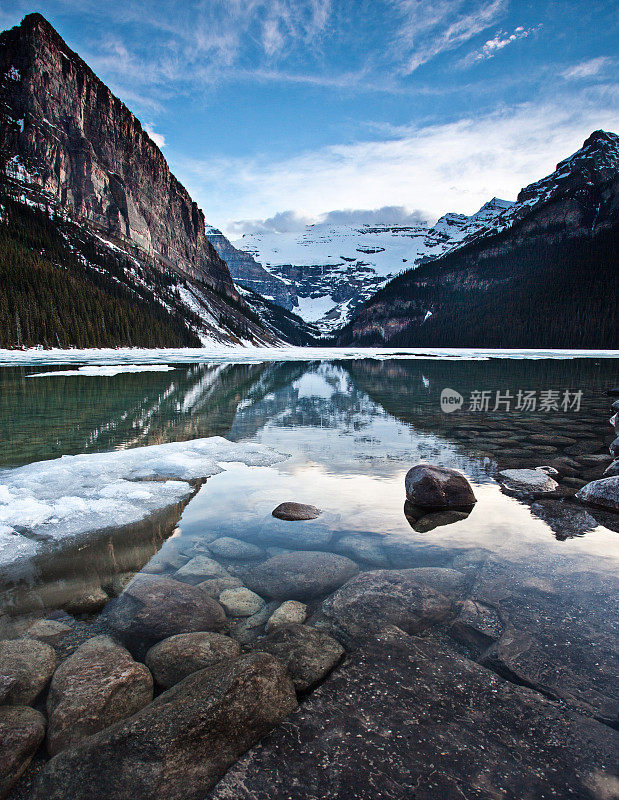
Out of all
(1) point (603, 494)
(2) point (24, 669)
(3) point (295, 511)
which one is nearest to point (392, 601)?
A: (3) point (295, 511)

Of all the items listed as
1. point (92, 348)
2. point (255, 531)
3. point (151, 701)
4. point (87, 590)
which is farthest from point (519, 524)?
point (92, 348)

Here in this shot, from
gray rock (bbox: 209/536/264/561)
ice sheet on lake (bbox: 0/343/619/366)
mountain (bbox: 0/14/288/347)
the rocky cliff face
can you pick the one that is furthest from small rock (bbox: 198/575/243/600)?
the rocky cliff face

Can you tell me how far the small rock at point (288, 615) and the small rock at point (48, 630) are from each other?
1.92 m

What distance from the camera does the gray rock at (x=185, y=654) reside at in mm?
3434

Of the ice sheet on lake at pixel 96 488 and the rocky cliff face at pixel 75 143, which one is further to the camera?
the rocky cliff face at pixel 75 143

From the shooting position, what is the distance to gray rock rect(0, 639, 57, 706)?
3.16m

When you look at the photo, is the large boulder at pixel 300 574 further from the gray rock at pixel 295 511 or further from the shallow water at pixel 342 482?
the gray rock at pixel 295 511

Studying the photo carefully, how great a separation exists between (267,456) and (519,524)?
19.7ft

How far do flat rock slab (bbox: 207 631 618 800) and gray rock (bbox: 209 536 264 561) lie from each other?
241cm

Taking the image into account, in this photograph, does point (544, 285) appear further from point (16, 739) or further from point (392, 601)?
point (16, 739)

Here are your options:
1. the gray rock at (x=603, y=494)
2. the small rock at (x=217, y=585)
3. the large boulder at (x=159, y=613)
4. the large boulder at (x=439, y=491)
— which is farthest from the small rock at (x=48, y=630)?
the gray rock at (x=603, y=494)

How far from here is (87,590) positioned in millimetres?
4637

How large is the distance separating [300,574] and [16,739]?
3.01 metres

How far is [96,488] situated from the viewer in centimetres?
753
